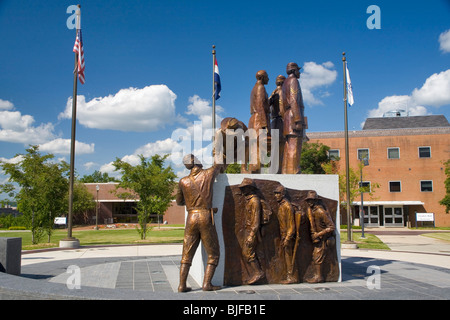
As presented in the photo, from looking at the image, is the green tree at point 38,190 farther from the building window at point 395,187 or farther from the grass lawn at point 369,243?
the building window at point 395,187

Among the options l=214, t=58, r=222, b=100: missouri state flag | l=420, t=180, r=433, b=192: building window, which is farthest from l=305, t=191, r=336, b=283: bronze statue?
l=420, t=180, r=433, b=192: building window

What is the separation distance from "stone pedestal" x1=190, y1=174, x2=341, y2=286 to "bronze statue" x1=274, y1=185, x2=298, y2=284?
53 cm

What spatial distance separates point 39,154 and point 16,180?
176 centimetres

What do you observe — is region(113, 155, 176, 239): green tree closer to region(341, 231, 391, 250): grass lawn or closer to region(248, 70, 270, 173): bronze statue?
region(341, 231, 391, 250): grass lawn

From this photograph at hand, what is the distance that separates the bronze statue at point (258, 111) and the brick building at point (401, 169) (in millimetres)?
32690

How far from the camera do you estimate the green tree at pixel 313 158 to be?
38.3 meters

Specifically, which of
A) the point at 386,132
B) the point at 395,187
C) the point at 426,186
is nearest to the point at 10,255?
the point at 395,187

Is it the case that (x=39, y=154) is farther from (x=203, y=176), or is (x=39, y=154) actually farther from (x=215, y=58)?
(x=203, y=176)

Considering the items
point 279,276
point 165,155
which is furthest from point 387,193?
point 279,276

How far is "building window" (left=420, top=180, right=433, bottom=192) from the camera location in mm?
39844

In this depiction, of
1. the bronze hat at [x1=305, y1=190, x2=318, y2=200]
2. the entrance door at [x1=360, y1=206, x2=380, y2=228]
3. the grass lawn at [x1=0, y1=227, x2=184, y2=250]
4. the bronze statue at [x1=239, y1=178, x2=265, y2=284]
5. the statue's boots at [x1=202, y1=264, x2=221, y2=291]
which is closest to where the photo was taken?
the statue's boots at [x1=202, y1=264, x2=221, y2=291]

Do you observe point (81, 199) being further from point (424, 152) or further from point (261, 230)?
point (261, 230)

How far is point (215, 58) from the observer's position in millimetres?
17312

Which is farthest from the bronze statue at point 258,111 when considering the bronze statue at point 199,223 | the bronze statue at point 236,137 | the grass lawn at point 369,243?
the grass lawn at point 369,243
